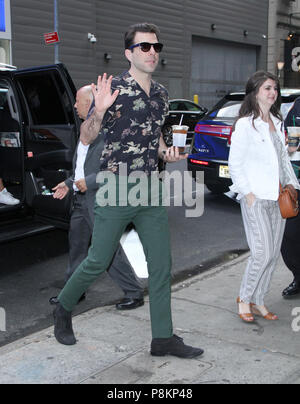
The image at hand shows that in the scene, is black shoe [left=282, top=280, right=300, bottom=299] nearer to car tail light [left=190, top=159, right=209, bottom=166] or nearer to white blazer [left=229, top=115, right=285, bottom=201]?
white blazer [left=229, top=115, right=285, bottom=201]

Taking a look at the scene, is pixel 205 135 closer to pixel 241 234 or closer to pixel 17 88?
pixel 241 234

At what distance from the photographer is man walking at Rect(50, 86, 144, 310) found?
415 centimetres

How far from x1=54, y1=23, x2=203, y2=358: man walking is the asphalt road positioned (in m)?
1.13

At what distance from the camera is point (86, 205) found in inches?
170

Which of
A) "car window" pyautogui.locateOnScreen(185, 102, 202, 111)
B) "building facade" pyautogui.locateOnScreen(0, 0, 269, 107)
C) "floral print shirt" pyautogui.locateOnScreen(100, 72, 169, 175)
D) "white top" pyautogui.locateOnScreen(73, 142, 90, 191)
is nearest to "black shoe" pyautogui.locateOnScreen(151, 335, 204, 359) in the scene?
"floral print shirt" pyautogui.locateOnScreen(100, 72, 169, 175)

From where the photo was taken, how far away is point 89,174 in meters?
4.16

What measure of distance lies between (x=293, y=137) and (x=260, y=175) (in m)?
0.78

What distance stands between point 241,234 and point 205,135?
5.96 ft

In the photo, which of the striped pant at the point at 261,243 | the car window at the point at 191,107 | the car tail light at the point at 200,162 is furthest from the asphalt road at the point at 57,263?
the car window at the point at 191,107

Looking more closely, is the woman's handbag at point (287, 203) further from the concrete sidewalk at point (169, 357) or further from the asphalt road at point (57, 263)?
the asphalt road at point (57, 263)

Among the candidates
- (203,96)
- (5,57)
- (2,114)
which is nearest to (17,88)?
(2,114)

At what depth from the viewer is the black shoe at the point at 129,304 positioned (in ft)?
14.2

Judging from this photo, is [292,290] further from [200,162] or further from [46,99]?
[200,162]

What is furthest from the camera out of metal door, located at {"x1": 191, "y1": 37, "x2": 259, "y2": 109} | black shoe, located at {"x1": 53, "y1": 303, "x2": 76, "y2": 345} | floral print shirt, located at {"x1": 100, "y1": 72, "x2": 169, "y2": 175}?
metal door, located at {"x1": 191, "y1": 37, "x2": 259, "y2": 109}
